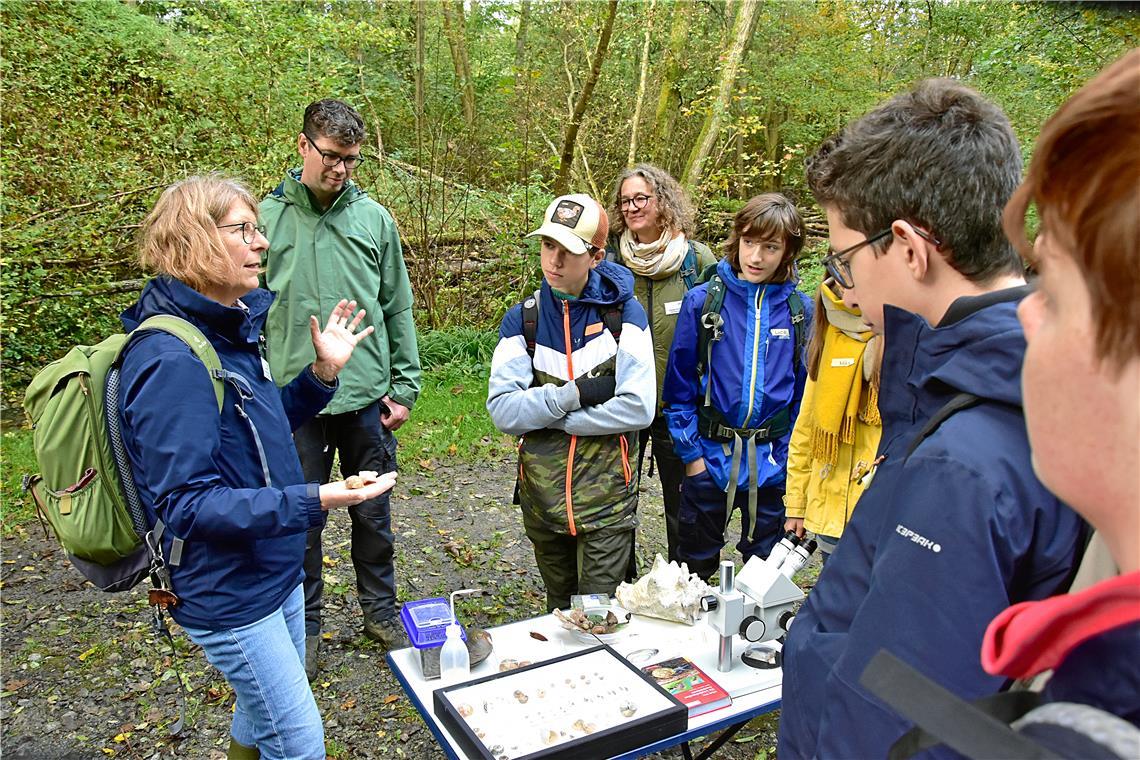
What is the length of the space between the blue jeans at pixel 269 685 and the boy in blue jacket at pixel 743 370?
194 centimetres

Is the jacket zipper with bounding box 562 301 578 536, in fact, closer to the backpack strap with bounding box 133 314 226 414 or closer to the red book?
the red book

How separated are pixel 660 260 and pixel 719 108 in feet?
19.8

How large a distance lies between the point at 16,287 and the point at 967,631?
7958mm

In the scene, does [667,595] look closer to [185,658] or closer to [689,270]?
[689,270]

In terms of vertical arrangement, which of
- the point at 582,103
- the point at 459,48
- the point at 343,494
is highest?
the point at 459,48

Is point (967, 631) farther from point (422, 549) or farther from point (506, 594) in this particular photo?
point (422, 549)

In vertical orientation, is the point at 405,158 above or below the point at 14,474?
above

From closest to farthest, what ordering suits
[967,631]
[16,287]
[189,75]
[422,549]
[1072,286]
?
[1072,286], [967,631], [422,549], [16,287], [189,75]

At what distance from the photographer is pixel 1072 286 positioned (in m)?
0.68

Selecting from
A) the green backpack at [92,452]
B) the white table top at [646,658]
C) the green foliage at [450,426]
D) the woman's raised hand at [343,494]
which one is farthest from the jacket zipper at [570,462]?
the green foliage at [450,426]

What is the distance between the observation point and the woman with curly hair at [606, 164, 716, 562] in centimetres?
404

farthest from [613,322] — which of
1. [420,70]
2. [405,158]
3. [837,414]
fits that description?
[420,70]

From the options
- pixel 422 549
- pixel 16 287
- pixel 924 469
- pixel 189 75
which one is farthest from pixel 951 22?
pixel 924 469

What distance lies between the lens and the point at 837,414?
2.92 m
